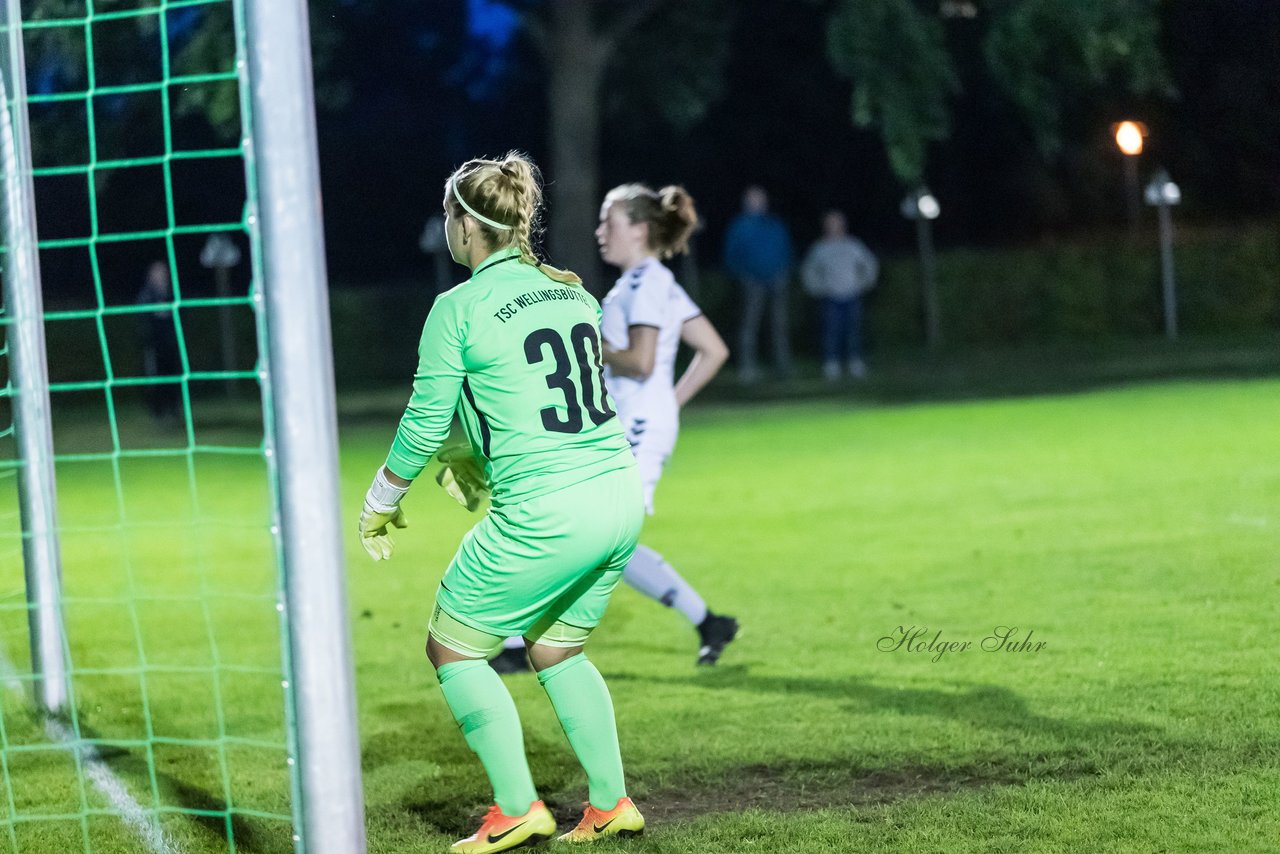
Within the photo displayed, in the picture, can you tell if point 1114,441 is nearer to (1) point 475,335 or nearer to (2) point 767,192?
(1) point 475,335

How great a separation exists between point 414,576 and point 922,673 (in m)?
3.78

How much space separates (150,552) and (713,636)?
5.27m

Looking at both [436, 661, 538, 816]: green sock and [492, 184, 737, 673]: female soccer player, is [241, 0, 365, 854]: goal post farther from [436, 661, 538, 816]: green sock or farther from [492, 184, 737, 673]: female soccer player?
[492, 184, 737, 673]: female soccer player

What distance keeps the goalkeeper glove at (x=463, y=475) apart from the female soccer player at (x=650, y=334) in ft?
5.77

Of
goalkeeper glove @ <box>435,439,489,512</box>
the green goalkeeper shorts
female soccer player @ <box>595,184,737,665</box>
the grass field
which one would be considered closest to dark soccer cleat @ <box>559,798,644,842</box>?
the grass field

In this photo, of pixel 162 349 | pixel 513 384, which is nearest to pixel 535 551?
pixel 513 384

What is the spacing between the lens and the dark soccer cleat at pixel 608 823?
4598 millimetres

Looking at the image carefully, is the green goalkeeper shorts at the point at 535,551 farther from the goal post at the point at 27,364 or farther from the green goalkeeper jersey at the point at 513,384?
the goal post at the point at 27,364

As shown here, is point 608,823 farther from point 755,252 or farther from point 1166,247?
point 1166,247

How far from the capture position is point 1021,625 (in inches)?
286

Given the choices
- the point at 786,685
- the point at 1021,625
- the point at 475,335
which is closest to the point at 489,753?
the point at 475,335

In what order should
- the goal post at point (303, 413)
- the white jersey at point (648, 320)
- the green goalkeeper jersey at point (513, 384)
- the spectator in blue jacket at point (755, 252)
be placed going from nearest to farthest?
1. the goal post at point (303, 413)
2. the green goalkeeper jersey at point (513, 384)
3. the white jersey at point (648, 320)
4. the spectator in blue jacket at point (755, 252)

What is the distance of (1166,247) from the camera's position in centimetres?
2661

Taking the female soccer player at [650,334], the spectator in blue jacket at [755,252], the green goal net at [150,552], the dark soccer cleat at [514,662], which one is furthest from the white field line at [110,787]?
the spectator in blue jacket at [755,252]
